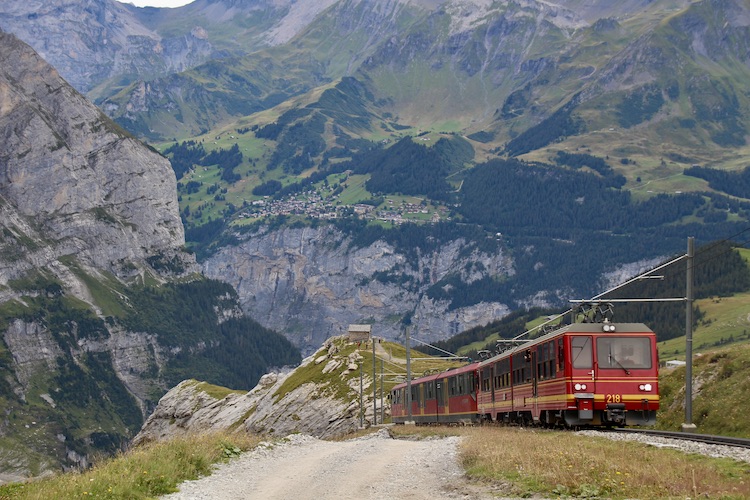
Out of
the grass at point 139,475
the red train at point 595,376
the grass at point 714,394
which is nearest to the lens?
the grass at point 139,475

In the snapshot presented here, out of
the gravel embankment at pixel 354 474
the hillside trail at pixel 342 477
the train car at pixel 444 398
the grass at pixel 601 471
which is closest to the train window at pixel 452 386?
the train car at pixel 444 398

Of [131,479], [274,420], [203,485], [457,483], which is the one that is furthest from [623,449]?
[274,420]

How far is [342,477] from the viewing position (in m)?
35.9

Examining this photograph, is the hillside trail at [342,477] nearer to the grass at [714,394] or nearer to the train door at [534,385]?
the train door at [534,385]

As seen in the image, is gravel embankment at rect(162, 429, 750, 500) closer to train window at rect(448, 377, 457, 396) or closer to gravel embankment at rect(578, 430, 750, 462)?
gravel embankment at rect(578, 430, 750, 462)

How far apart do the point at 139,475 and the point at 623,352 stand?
28.8 m

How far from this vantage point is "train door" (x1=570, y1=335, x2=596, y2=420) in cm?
A: 5291

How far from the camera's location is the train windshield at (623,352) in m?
53.2

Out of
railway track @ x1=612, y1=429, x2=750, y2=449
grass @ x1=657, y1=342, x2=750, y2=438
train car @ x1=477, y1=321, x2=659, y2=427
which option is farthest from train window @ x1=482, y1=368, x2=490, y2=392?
railway track @ x1=612, y1=429, x2=750, y2=449

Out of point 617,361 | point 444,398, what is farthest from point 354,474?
point 444,398

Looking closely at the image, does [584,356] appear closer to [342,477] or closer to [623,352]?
[623,352]

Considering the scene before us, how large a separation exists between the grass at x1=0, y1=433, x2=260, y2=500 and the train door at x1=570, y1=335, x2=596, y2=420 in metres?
18.5

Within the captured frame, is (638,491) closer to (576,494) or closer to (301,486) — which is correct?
(576,494)

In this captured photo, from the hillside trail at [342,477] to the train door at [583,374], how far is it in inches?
362
